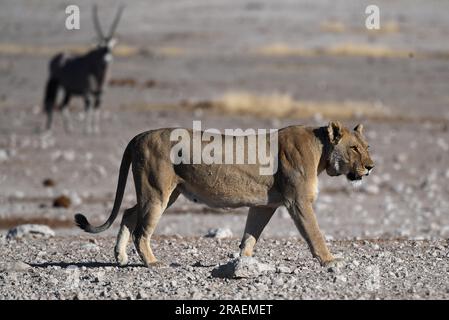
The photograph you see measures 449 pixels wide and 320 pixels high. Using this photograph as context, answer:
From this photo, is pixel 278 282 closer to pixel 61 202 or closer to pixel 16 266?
pixel 16 266

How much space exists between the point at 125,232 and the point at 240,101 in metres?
18.6

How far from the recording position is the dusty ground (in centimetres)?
991

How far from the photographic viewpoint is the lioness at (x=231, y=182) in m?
10.3

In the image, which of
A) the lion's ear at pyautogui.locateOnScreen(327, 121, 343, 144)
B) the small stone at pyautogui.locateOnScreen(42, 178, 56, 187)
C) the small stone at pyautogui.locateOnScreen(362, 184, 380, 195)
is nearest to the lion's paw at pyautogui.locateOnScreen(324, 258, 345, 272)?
the lion's ear at pyautogui.locateOnScreen(327, 121, 343, 144)

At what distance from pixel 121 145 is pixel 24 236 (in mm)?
10015

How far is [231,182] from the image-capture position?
10375 mm

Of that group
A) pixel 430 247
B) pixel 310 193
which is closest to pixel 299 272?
pixel 310 193

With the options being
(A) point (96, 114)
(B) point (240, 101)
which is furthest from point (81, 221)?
(B) point (240, 101)

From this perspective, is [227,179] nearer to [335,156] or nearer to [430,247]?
[335,156]

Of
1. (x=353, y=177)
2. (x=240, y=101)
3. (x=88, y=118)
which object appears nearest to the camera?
(x=353, y=177)

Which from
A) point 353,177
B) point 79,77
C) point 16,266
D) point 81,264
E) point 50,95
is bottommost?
point 50,95

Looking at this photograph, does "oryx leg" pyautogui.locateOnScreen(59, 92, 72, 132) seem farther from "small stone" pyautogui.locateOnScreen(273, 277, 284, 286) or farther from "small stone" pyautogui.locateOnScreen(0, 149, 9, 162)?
"small stone" pyautogui.locateOnScreen(273, 277, 284, 286)

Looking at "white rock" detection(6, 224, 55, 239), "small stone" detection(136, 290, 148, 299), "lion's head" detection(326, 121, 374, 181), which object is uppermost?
"lion's head" detection(326, 121, 374, 181)

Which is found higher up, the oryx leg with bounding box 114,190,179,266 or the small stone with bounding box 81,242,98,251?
the oryx leg with bounding box 114,190,179,266
